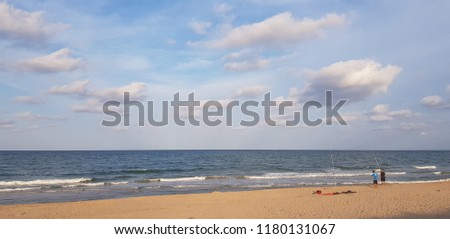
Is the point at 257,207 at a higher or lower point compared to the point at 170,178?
higher

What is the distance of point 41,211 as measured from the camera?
16.1m

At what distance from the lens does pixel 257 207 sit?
1614 centimetres

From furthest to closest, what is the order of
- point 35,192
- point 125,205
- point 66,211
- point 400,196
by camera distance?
1. point 35,192
2. point 400,196
3. point 125,205
4. point 66,211

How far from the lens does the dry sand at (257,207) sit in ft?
46.7

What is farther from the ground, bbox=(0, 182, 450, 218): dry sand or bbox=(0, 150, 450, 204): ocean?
bbox=(0, 182, 450, 218): dry sand

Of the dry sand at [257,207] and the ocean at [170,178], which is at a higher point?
the dry sand at [257,207]

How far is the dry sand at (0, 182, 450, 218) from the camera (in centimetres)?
1423

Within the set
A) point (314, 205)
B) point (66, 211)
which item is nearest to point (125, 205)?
point (66, 211)

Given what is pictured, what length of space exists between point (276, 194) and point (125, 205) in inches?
351

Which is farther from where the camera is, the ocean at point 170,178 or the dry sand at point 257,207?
the ocean at point 170,178

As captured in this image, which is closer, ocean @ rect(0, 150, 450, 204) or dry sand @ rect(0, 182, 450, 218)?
dry sand @ rect(0, 182, 450, 218)

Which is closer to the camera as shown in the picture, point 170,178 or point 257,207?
point 257,207
